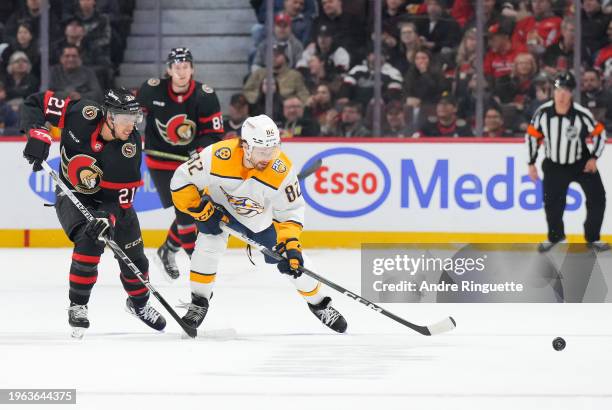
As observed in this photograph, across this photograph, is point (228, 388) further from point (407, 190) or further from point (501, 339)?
point (407, 190)

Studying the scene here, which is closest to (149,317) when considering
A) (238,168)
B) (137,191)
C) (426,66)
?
(238,168)

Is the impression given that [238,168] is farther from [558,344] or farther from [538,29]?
[538,29]

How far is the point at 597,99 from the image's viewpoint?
28.7 feet

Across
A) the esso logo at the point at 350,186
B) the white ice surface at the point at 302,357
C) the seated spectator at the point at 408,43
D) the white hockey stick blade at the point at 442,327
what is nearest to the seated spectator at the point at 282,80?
the esso logo at the point at 350,186

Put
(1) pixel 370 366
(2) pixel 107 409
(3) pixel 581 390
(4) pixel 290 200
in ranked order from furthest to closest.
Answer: (4) pixel 290 200
(1) pixel 370 366
(3) pixel 581 390
(2) pixel 107 409

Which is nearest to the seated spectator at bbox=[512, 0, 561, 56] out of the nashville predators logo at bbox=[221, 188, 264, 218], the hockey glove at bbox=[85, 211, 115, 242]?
the nashville predators logo at bbox=[221, 188, 264, 218]

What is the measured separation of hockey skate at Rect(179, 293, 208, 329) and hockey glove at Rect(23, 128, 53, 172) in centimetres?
84

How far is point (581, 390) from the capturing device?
4.00 m

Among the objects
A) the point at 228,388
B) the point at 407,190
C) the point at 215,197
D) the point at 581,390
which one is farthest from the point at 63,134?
the point at 407,190

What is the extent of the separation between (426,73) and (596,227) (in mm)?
1586

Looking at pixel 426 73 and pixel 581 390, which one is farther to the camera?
pixel 426 73

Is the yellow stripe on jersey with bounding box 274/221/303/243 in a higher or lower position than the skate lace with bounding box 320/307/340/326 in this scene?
higher

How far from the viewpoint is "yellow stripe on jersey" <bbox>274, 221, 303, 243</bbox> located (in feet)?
16.3

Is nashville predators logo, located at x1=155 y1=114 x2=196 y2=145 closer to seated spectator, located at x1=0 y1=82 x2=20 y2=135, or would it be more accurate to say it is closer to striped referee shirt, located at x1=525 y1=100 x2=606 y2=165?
seated spectator, located at x1=0 y1=82 x2=20 y2=135
